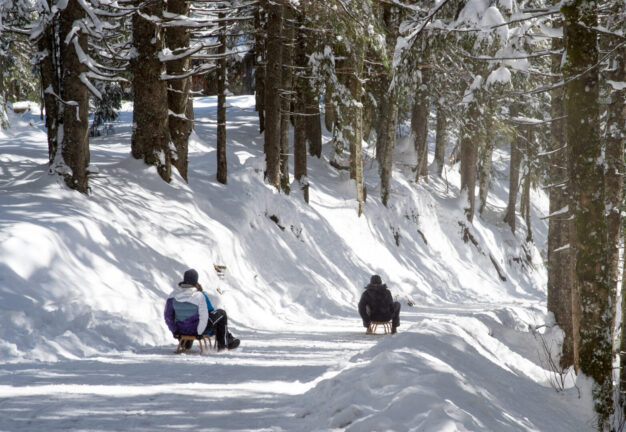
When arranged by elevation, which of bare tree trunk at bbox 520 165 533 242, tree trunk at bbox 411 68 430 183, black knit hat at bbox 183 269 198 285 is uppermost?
tree trunk at bbox 411 68 430 183

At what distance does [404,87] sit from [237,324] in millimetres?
6199

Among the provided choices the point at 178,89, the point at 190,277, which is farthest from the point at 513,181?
the point at 190,277

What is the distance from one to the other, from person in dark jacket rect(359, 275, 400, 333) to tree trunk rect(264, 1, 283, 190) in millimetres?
7641

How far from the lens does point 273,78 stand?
18.4m

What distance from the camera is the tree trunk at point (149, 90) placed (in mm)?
14266

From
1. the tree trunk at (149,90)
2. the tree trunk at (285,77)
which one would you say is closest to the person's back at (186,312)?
the tree trunk at (149,90)

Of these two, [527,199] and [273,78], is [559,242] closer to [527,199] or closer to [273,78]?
[273,78]

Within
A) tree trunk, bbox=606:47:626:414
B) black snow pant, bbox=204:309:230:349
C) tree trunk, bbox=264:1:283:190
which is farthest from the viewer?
tree trunk, bbox=264:1:283:190

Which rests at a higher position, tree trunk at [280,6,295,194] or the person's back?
tree trunk at [280,6,295,194]

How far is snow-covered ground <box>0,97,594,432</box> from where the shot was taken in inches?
221

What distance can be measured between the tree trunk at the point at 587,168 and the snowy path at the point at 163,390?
326 cm

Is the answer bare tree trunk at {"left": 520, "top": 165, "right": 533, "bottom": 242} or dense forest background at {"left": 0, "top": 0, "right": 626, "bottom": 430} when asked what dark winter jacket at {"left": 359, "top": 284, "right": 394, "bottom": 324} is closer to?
dense forest background at {"left": 0, "top": 0, "right": 626, "bottom": 430}

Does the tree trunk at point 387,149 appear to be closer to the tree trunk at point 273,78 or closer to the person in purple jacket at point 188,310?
the tree trunk at point 273,78

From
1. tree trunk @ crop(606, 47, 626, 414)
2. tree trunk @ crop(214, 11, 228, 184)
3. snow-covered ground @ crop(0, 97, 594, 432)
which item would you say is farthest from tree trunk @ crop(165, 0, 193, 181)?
tree trunk @ crop(606, 47, 626, 414)
